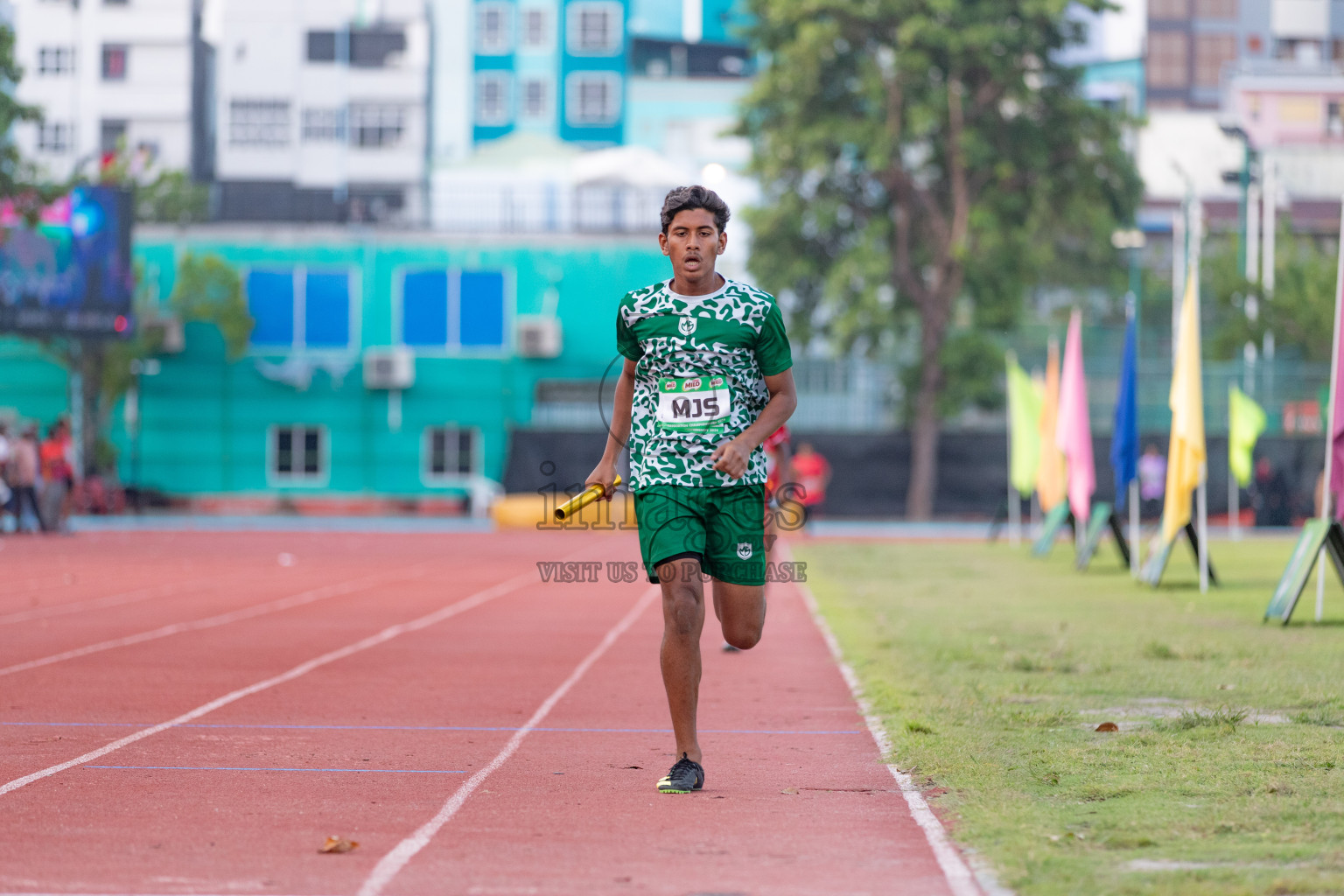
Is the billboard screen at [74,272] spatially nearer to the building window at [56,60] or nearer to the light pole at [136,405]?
the light pole at [136,405]

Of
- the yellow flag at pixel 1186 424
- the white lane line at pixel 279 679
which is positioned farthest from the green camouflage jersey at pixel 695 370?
the yellow flag at pixel 1186 424

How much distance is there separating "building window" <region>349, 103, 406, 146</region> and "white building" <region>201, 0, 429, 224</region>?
0.03m

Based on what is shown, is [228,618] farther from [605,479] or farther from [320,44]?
[320,44]

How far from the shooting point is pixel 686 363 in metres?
6.70

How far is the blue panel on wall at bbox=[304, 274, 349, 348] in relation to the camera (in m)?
45.6

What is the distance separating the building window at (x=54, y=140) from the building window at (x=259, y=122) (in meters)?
5.57

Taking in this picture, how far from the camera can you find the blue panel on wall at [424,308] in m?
45.7

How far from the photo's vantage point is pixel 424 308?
45.8 meters

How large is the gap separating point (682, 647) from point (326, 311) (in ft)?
132

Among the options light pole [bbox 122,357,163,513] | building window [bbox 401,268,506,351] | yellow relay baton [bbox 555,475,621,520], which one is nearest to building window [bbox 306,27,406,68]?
building window [bbox 401,268,506,351]

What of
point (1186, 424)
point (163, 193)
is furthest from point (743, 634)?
point (163, 193)

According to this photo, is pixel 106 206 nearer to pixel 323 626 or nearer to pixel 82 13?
pixel 323 626

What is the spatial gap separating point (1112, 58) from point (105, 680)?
6806cm

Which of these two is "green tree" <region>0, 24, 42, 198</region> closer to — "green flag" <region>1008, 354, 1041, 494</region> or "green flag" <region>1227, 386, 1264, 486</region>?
"green flag" <region>1008, 354, 1041, 494</region>
